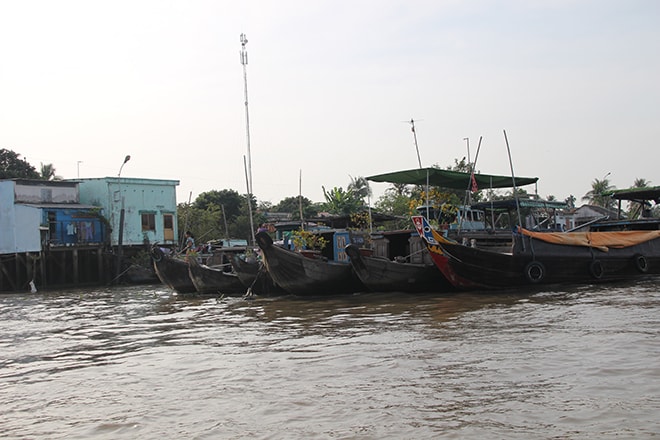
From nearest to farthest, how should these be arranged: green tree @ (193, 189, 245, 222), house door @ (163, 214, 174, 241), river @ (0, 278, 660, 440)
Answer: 1. river @ (0, 278, 660, 440)
2. house door @ (163, 214, 174, 241)
3. green tree @ (193, 189, 245, 222)

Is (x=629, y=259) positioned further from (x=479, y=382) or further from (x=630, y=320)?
(x=479, y=382)

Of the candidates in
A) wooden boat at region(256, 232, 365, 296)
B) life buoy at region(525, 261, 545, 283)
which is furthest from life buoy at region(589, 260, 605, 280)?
wooden boat at region(256, 232, 365, 296)

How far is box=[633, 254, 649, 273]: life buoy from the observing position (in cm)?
1645

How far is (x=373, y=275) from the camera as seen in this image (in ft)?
50.1

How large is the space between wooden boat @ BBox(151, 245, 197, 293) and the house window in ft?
39.6

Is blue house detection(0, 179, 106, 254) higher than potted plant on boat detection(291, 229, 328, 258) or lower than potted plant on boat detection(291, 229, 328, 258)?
higher

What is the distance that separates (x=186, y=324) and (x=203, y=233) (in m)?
24.4

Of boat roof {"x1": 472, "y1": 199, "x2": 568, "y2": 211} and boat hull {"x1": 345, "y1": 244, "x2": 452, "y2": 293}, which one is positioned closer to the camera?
boat hull {"x1": 345, "y1": 244, "x2": 452, "y2": 293}

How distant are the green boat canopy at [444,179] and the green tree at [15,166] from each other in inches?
1015

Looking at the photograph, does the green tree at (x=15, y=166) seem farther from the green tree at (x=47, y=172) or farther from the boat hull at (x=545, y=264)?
the boat hull at (x=545, y=264)

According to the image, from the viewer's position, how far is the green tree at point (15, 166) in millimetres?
36844

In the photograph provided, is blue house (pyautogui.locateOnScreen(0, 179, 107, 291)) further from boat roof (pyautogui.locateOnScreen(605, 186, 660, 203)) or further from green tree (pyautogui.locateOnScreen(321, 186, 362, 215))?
boat roof (pyautogui.locateOnScreen(605, 186, 660, 203))

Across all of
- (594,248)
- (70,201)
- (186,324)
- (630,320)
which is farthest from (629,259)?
(70,201)

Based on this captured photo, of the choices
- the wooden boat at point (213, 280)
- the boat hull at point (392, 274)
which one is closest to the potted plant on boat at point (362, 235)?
the boat hull at point (392, 274)
